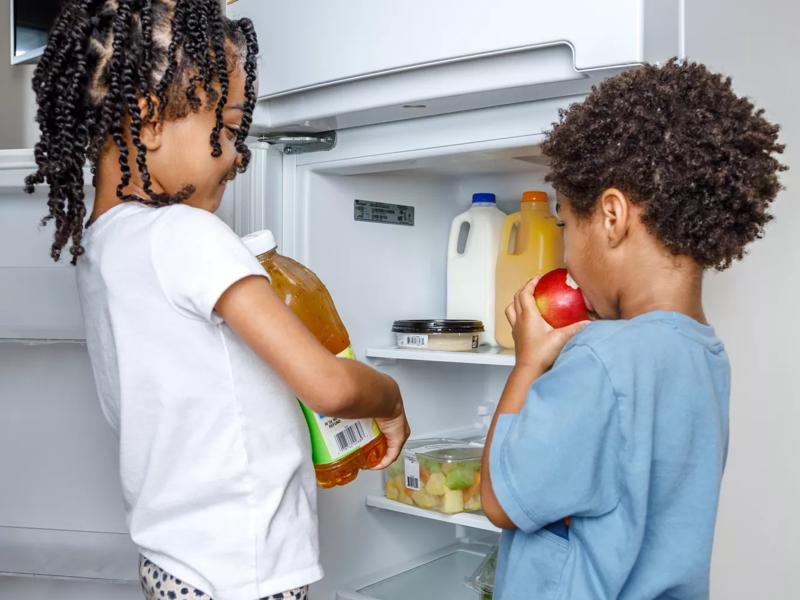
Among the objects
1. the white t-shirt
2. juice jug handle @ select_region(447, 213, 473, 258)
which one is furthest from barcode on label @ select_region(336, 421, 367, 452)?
juice jug handle @ select_region(447, 213, 473, 258)

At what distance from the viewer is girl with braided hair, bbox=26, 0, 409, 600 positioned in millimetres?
946

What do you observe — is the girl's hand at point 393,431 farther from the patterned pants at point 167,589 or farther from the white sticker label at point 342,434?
the patterned pants at point 167,589

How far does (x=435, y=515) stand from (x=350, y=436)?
19.0 inches

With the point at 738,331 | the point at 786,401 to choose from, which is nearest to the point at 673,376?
the point at 738,331

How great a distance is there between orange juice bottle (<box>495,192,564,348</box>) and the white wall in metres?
0.39

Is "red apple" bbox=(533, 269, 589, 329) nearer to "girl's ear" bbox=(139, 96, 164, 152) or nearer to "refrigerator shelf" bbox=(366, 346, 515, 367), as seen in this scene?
"refrigerator shelf" bbox=(366, 346, 515, 367)

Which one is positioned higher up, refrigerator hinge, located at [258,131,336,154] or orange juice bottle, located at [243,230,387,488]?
refrigerator hinge, located at [258,131,336,154]

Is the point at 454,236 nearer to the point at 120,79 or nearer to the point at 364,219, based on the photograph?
the point at 364,219

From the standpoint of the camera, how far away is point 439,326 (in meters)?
1.60

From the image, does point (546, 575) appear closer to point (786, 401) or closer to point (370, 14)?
point (786, 401)

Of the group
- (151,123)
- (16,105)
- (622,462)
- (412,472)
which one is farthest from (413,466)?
(16,105)

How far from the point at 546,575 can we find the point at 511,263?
2.53ft

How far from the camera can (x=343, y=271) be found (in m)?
1.60

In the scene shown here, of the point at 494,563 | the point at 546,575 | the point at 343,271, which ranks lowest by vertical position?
the point at 494,563
